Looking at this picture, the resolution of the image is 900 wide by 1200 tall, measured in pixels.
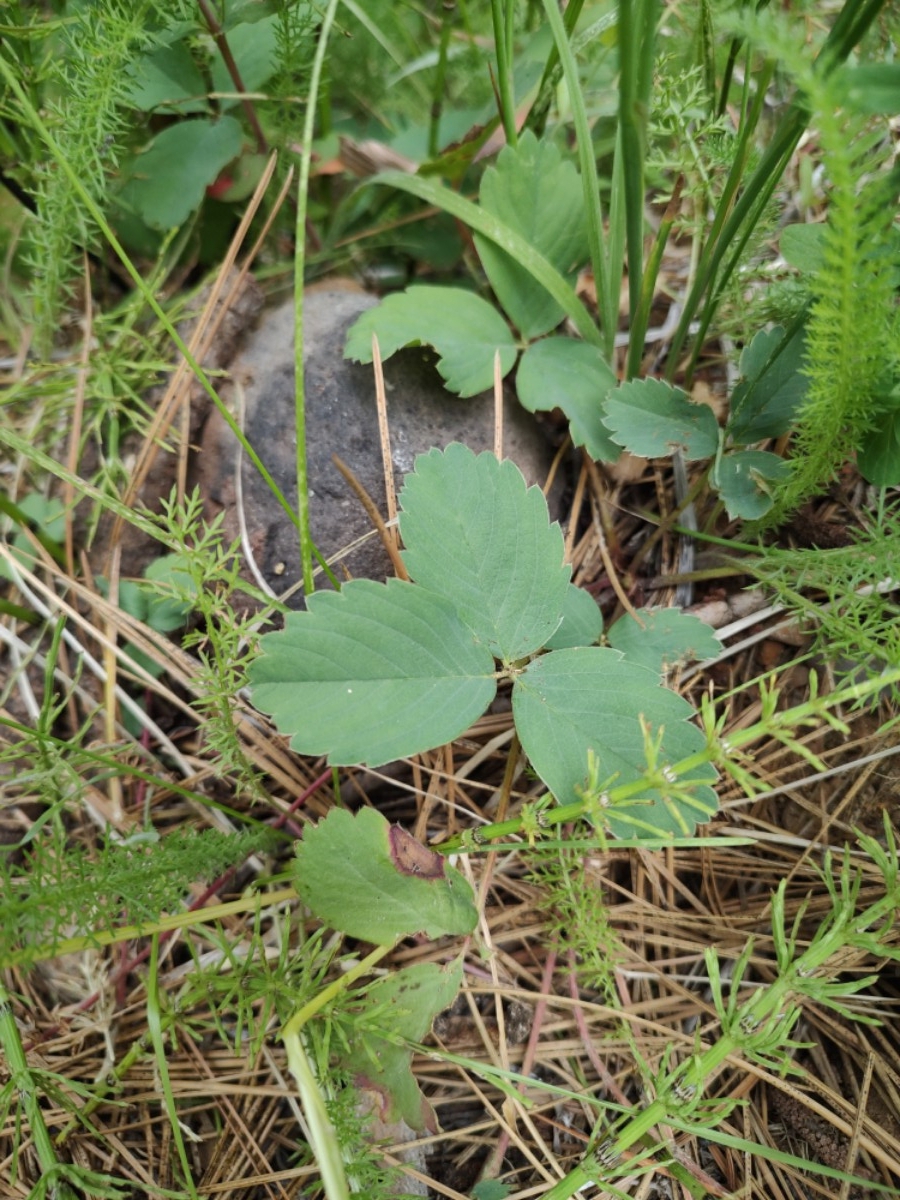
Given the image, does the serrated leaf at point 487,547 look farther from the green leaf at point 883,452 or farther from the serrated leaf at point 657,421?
the green leaf at point 883,452

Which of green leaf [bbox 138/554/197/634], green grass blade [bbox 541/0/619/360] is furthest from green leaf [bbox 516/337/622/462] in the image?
green leaf [bbox 138/554/197/634]

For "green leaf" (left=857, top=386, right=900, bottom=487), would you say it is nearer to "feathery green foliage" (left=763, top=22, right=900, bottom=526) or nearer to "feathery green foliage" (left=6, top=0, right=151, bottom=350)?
"feathery green foliage" (left=763, top=22, right=900, bottom=526)

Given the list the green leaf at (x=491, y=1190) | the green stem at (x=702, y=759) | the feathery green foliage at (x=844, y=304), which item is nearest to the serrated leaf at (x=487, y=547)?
the green stem at (x=702, y=759)

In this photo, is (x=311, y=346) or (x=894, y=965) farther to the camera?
(x=311, y=346)

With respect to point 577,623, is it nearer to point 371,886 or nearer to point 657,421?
point 657,421

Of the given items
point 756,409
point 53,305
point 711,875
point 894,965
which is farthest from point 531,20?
point 894,965

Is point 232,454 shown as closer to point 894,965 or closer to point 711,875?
point 711,875

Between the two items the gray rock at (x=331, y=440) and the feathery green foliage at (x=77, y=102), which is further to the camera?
the gray rock at (x=331, y=440)
